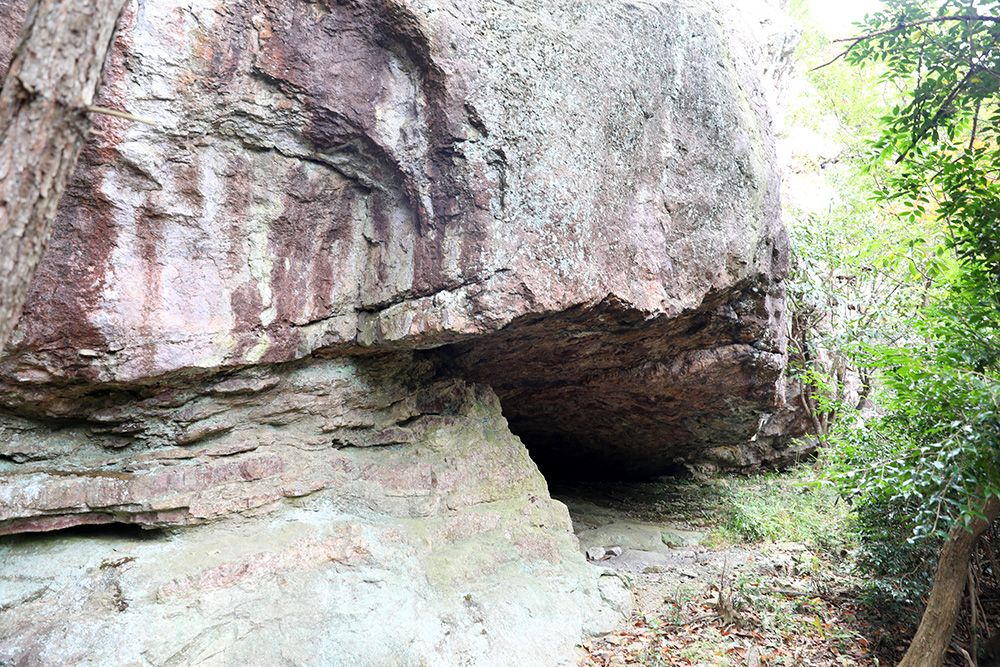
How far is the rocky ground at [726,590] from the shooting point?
20.5 feet

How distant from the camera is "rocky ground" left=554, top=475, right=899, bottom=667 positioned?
6254 mm

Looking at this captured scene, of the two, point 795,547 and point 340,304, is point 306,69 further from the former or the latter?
point 795,547

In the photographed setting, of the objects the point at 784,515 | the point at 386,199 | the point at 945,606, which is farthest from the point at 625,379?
the point at 386,199

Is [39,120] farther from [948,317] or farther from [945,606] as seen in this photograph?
[945,606]

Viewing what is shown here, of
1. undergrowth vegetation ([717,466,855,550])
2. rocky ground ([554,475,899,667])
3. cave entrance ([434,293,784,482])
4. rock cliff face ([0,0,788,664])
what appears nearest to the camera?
rock cliff face ([0,0,788,664])

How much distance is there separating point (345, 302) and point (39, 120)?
321cm

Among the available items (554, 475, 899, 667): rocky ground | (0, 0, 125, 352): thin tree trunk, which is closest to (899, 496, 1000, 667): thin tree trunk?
(554, 475, 899, 667): rocky ground

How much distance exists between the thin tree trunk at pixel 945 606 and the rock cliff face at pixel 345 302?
2637mm

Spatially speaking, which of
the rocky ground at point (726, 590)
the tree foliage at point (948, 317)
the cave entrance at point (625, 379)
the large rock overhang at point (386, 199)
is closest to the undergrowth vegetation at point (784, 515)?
the rocky ground at point (726, 590)

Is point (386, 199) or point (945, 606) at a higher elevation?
point (386, 199)

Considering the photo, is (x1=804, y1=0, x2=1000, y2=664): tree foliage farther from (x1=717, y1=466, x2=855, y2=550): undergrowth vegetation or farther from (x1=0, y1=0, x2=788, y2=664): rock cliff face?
(x1=717, y1=466, x2=855, y2=550): undergrowth vegetation

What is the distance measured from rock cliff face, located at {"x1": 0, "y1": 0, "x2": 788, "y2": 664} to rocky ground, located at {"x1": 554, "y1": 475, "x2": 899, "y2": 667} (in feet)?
2.12

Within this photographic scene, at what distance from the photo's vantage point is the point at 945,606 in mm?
5645

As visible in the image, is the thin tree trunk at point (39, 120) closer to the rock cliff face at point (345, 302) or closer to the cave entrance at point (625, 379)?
the rock cliff face at point (345, 302)
